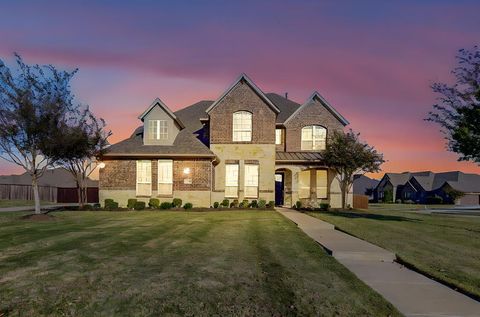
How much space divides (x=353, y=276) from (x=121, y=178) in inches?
902

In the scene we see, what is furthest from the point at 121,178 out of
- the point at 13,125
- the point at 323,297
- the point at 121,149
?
the point at 323,297

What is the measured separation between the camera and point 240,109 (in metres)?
29.4

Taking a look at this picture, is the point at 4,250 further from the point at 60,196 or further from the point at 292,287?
the point at 60,196

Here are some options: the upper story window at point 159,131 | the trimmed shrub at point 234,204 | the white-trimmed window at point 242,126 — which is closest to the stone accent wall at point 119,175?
the upper story window at point 159,131

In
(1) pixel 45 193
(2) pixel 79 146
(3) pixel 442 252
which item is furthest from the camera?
(1) pixel 45 193

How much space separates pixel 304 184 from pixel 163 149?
1144 cm

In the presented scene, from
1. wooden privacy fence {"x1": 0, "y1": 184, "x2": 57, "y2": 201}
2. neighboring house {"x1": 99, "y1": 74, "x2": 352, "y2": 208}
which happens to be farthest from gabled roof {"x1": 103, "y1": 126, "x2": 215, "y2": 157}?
wooden privacy fence {"x1": 0, "y1": 184, "x2": 57, "y2": 201}

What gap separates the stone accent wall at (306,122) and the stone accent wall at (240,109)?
2539mm

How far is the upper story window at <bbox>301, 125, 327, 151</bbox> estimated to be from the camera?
103 ft

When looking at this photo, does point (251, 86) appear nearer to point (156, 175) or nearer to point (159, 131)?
point (159, 131)

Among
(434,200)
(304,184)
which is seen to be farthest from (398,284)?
(434,200)

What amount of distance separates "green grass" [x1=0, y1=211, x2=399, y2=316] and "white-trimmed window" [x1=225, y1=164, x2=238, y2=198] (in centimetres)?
1686

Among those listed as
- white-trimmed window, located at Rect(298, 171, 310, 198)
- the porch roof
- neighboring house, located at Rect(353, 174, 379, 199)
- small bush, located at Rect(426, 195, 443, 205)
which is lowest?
small bush, located at Rect(426, 195, 443, 205)

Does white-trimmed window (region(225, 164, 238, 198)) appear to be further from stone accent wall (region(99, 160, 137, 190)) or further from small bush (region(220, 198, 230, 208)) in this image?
stone accent wall (region(99, 160, 137, 190))
